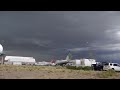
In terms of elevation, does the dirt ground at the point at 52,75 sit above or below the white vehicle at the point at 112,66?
below

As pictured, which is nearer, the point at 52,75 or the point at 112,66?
the point at 52,75

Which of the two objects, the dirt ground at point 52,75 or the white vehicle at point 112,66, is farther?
the white vehicle at point 112,66

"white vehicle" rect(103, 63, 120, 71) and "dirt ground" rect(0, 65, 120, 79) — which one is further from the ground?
"white vehicle" rect(103, 63, 120, 71)

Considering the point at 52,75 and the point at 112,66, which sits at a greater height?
the point at 112,66

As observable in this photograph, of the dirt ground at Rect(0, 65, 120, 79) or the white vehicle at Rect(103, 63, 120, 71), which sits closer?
the dirt ground at Rect(0, 65, 120, 79)

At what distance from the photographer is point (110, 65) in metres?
31.8
